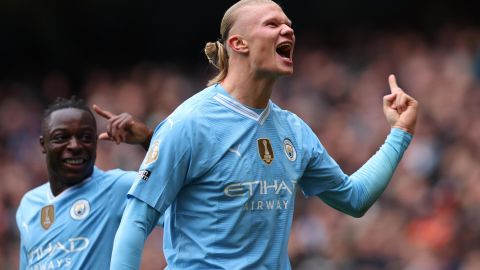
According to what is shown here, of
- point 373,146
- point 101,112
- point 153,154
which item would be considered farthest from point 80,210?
point 373,146

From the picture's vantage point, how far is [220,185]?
479 cm

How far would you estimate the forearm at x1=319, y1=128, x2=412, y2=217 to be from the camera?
17.7ft

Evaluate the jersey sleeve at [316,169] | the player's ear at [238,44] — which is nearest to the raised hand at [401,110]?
the jersey sleeve at [316,169]

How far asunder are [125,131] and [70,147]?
1.90 feet

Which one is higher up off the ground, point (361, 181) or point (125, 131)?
point (125, 131)

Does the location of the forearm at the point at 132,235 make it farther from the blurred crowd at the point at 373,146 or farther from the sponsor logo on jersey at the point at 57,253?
the blurred crowd at the point at 373,146

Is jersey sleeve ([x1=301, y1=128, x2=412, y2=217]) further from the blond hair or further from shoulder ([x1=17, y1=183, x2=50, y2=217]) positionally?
shoulder ([x1=17, y1=183, x2=50, y2=217])

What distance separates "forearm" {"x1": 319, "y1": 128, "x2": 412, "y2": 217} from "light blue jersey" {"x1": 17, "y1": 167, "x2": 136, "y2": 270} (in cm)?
131

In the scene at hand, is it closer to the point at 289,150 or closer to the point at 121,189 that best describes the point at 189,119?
the point at 289,150

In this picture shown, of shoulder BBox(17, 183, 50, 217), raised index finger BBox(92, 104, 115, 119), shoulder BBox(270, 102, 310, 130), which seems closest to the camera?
shoulder BBox(270, 102, 310, 130)

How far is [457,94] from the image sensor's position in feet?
37.6

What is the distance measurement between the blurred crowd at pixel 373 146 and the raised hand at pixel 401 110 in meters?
4.34

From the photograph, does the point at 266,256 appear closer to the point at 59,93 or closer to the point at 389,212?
the point at 389,212

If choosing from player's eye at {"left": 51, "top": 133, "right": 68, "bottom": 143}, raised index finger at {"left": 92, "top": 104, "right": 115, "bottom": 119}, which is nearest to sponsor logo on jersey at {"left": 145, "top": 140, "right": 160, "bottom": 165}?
raised index finger at {"left": 92, "top": 104, "right": 115, "bottom": 119}
